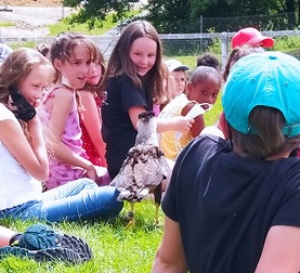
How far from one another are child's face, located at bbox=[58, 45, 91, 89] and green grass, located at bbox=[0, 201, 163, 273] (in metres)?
1.04

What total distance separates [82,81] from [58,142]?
508mm

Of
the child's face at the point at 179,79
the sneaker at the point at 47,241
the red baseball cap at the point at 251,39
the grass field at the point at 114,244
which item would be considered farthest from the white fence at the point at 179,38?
the sneaker at the point at 47,241

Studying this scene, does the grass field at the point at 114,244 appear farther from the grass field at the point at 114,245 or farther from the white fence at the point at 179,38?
the white fence at the point at 179,38

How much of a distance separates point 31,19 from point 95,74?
34.2 m

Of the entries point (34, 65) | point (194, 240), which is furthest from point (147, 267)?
point (194, 240)

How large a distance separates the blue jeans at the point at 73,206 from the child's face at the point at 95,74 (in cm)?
118

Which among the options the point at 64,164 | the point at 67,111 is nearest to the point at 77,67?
the point at 67,111

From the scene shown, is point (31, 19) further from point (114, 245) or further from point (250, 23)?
point (114, 245)

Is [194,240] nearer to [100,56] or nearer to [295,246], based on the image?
[295,246]

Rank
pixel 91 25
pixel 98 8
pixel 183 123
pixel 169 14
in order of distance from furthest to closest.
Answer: pixel 98 8 < pixel 91 25 < pixel 169 14 < pixel 183 123

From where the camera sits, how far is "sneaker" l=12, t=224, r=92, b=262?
11.5 ft

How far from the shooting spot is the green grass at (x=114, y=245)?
11.3 ft

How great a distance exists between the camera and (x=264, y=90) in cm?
162

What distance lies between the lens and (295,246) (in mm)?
1584
